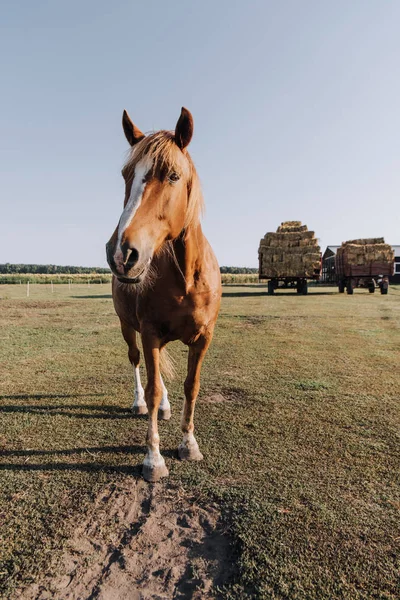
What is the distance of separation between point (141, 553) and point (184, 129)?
264 cm

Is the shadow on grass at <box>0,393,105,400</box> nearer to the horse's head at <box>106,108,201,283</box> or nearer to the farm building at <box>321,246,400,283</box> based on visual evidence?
the horse's head at <box>106,108,201,283</box>

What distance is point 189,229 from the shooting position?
8.77 feet

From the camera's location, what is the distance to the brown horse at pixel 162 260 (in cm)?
199

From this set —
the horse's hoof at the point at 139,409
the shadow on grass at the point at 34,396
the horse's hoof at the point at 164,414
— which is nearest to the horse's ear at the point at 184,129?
the horse's hoof at the point at 164,414

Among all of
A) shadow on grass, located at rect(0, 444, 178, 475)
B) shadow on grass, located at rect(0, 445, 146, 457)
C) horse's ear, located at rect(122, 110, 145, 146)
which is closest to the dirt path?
shadow on grass, located at rect(0, 444, 178, 475)

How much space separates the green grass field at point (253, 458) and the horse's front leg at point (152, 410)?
13 centimetres

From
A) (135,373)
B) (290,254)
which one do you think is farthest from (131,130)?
(290,254)

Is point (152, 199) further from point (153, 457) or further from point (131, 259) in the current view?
point (153, 457)

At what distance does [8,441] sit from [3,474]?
618 mm

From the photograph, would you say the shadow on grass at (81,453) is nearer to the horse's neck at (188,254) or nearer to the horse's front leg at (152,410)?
the horse's front leg at (152,410)

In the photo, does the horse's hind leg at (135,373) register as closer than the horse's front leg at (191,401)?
No

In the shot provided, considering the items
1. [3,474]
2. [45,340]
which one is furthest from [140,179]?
[45,340]

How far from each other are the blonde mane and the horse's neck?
19cm

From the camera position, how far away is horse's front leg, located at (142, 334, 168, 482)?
2.70 metres
